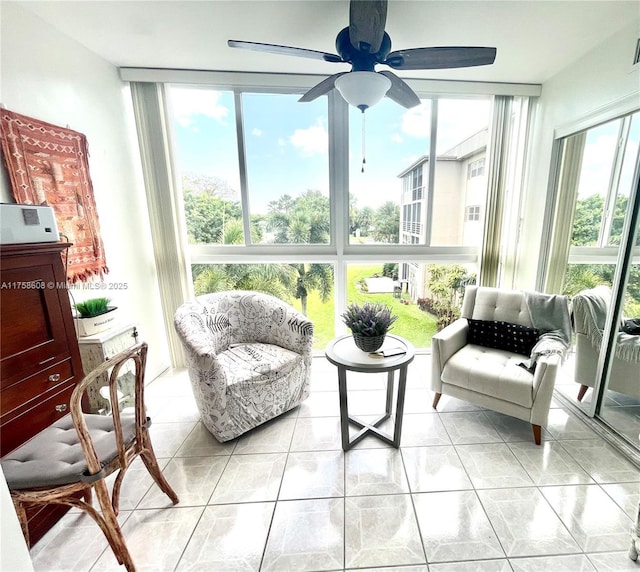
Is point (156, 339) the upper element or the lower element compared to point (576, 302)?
lower

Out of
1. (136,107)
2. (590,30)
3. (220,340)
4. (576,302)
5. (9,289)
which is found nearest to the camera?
(9,289)

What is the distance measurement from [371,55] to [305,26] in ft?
2.24

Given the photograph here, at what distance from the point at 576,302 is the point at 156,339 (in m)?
3.57

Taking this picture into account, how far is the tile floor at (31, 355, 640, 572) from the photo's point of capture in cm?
132

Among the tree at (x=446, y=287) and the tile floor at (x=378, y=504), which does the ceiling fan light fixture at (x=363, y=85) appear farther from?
the tile floor at (x=378, y=504)

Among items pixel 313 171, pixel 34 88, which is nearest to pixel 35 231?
pixel 34 88

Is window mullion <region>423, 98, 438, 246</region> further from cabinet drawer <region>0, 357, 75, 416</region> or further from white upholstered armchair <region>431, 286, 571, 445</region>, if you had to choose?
cabinet drawer <region>0, 357, 75, 416</region>

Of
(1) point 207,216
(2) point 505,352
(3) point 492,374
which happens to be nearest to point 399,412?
(3) point 492,374

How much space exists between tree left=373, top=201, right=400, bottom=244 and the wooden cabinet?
2.41m

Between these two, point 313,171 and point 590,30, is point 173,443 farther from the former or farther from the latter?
point 590,30

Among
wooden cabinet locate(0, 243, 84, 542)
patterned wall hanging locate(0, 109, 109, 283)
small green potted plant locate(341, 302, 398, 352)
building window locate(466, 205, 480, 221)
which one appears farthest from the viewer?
building window locate(466, 205, 480, 221)

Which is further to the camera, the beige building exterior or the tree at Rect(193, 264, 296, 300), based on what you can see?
the tree at Rect(193, 264, 296, 300)

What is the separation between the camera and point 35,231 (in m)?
1.36

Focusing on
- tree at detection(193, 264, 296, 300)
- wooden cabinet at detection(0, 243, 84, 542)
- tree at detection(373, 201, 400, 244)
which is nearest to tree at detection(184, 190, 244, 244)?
tree at detection(193, 264, 296, 300)
